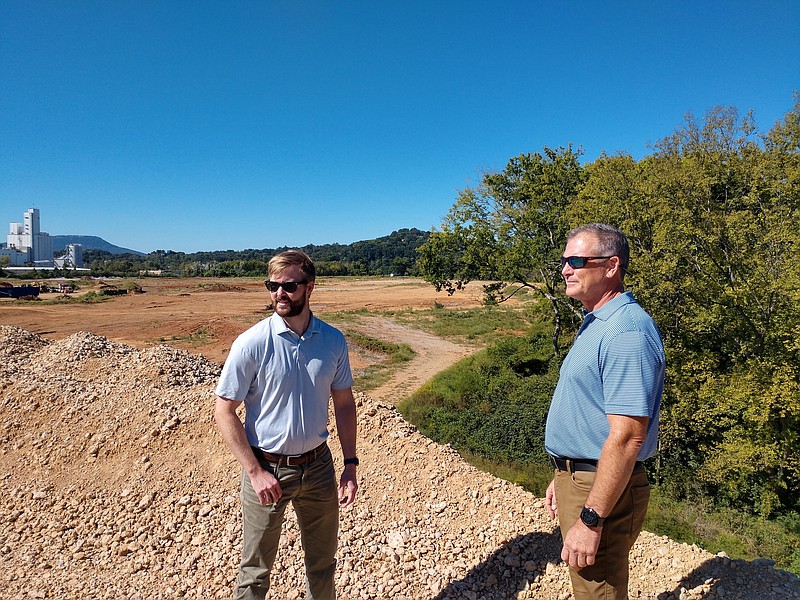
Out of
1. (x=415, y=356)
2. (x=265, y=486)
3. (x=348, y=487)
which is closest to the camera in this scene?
(x=265, y=486)

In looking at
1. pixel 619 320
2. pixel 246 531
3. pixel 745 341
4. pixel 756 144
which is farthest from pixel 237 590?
pixel 756 144

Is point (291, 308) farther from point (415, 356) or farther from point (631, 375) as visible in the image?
point (415, 356)

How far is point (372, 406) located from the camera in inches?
273

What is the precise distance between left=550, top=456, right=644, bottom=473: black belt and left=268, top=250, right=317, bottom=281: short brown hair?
61.7 inches

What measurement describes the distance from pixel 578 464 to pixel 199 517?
3964mm

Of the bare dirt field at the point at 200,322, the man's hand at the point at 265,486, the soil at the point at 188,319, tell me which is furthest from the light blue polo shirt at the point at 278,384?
the soil at the point at 188,319

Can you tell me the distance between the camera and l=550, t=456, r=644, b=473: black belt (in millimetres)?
2275

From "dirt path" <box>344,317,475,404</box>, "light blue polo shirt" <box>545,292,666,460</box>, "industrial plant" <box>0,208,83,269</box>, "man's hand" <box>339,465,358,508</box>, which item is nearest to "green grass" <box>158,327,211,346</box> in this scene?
"dirt path" <box>344,317,475,404</box>

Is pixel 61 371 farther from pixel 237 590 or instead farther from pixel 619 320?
pixel 619 320

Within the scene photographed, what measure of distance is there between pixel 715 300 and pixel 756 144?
26.6 feet

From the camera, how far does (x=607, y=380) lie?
2.12m

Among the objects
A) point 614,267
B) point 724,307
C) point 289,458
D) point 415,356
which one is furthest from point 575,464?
point 415,356

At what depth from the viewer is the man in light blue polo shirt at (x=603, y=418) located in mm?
2055

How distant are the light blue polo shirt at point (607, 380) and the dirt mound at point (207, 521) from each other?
2.12 meters
